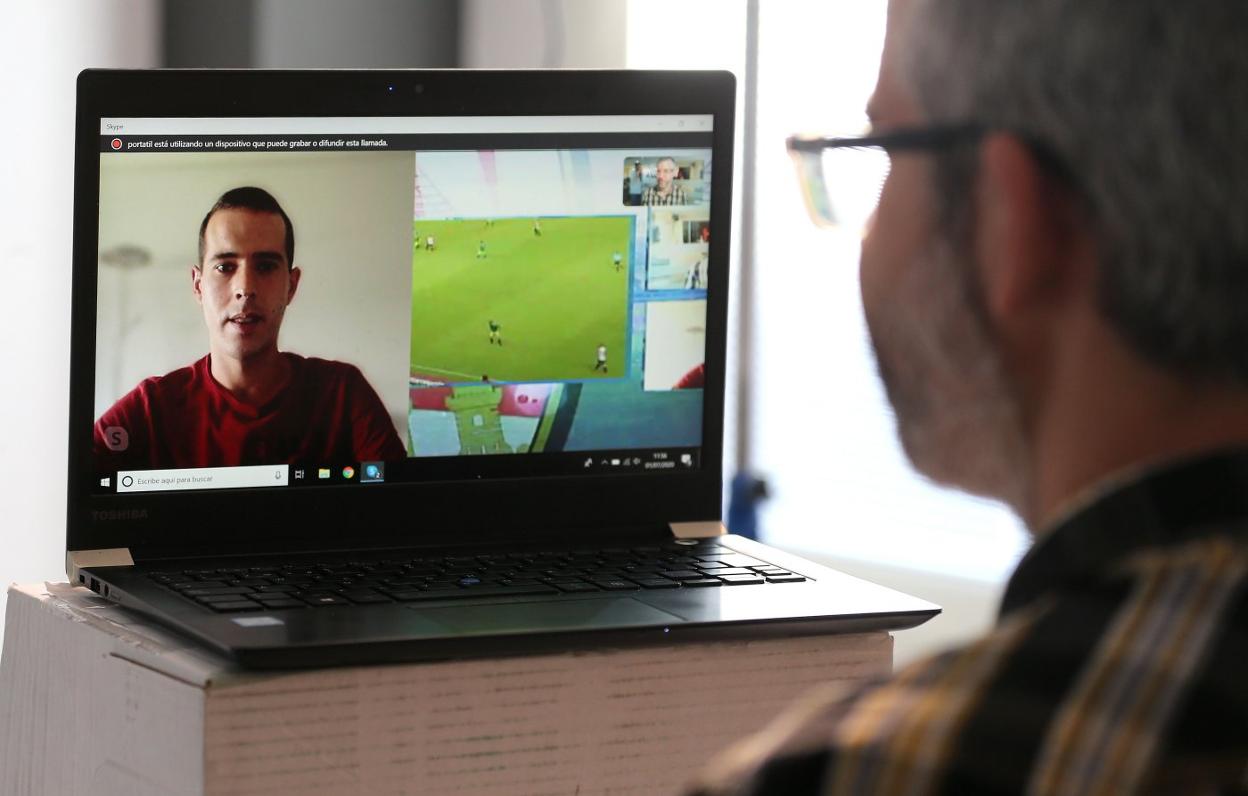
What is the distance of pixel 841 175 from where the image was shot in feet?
2.04

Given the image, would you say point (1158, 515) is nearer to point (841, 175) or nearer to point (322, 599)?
point (841, 175)

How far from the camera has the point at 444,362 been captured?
3.35ft

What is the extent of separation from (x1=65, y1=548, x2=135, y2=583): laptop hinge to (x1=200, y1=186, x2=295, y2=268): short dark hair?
19cm

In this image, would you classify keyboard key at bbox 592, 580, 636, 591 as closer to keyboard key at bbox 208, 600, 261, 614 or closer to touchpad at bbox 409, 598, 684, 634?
touchpad at bbox 409, 598, 684, 634

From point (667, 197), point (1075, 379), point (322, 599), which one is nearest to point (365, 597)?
point (322, 599)

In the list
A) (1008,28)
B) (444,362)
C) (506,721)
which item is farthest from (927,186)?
(444,362)

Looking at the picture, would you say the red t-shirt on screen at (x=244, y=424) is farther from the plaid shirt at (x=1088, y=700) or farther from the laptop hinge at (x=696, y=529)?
the plaid shirt at (x=1088, y=700)

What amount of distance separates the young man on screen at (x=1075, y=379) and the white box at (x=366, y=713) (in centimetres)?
32

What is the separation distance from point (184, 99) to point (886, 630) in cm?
55

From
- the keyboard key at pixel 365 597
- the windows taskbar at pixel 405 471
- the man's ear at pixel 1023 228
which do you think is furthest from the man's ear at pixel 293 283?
the man's ear at pixel 1023 228

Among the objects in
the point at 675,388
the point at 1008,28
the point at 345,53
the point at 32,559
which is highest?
the point at 345,53

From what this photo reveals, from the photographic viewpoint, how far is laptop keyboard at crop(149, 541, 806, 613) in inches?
33.3

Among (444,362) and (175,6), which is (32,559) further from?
(444,362)

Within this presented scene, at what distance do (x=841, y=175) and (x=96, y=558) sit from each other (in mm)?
558
